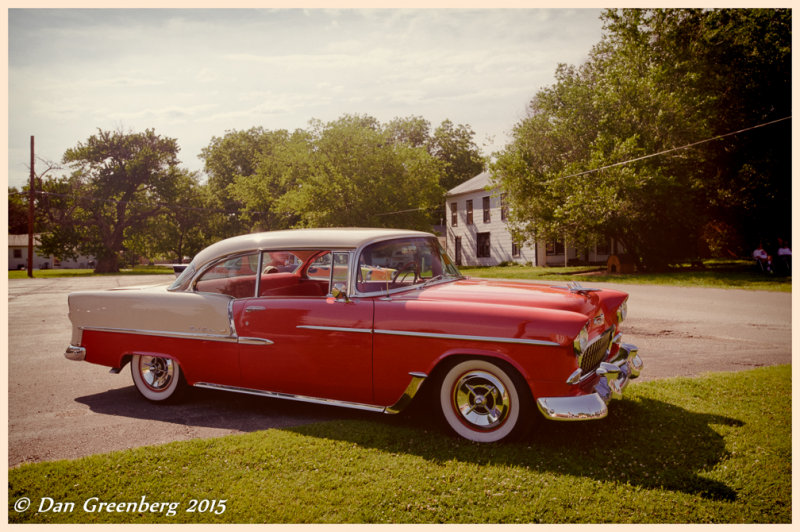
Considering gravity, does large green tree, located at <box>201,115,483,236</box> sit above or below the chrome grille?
above

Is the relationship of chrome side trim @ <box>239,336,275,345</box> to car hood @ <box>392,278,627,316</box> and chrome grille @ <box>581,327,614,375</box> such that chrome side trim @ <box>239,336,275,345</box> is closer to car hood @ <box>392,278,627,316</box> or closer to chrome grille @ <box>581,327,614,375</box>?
car hood @ <box>392,278,627,316</box>

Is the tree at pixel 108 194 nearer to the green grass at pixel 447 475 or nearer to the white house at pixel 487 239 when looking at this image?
the white house at pixel 487 239

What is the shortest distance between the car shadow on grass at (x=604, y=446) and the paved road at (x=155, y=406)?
597 millimetres

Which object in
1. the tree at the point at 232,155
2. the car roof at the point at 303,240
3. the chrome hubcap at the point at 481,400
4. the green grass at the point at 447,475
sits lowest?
the green grass at the point at 447,475

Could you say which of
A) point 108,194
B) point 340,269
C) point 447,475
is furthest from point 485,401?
point 108,194

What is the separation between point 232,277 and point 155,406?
1.45 m

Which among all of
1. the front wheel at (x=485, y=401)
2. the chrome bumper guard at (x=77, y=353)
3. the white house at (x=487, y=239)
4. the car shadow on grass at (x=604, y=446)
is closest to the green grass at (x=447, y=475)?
the car shadow on grass at (x=604, y=446)

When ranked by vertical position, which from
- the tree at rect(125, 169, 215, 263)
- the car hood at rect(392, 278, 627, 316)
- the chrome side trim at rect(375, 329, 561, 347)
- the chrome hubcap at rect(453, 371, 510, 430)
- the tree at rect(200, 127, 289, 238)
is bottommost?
the chrome hubcap at rect(453, 371, 510, 430)

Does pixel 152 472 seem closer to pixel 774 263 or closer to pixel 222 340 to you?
pixel 222 340

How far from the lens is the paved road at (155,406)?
182 inches

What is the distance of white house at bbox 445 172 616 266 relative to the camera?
124 feet

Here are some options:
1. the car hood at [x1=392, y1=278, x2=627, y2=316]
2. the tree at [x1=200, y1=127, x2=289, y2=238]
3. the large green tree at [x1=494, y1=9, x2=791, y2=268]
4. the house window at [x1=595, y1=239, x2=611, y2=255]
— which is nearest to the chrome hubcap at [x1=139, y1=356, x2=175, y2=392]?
the car hood at [x1=392, y1=278, x2=627, y2=316]

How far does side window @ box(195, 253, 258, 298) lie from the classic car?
0.04 feet

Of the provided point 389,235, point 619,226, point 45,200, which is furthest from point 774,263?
Answer: point 45,200
